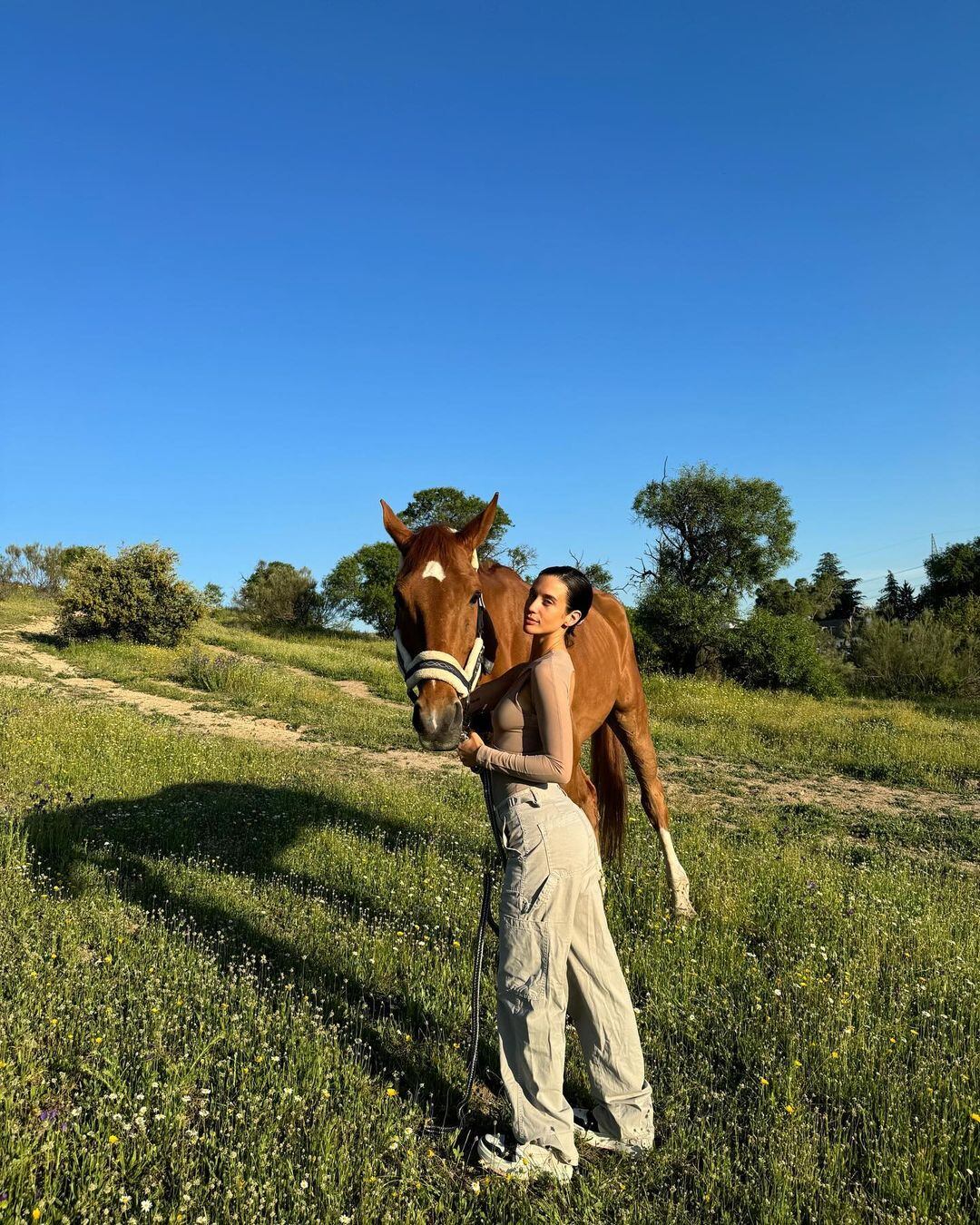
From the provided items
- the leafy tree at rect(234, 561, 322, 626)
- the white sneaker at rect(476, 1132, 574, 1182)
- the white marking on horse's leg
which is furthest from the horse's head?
the leafy tree at rect(234, 561, 322, 626)

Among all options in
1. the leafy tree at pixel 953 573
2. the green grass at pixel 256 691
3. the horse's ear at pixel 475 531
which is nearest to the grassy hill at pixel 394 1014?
the horse's ear at pixel 475 531

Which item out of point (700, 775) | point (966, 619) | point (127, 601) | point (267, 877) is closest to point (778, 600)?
point (966, 619)

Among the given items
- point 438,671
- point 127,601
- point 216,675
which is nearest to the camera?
point 438,671

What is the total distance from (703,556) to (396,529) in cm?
2461

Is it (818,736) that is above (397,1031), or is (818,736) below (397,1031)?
above

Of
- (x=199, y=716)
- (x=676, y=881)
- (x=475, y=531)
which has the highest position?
(x=475, y=531)

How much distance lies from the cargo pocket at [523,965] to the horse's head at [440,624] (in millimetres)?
768

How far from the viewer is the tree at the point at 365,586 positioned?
127ft

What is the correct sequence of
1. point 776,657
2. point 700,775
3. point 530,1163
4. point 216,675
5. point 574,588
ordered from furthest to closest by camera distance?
point 776,657, point 216,675, point 700,775, point 574,588, point 530,1163

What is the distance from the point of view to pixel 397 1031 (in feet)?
11.0

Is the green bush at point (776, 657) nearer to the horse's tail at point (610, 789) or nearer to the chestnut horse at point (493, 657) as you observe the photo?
the chestnut horse at point (493, 657)

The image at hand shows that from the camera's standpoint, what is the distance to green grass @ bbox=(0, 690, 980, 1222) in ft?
7.71

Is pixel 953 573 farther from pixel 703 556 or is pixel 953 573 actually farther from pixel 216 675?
pixel 216 675

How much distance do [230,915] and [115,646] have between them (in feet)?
69.0
